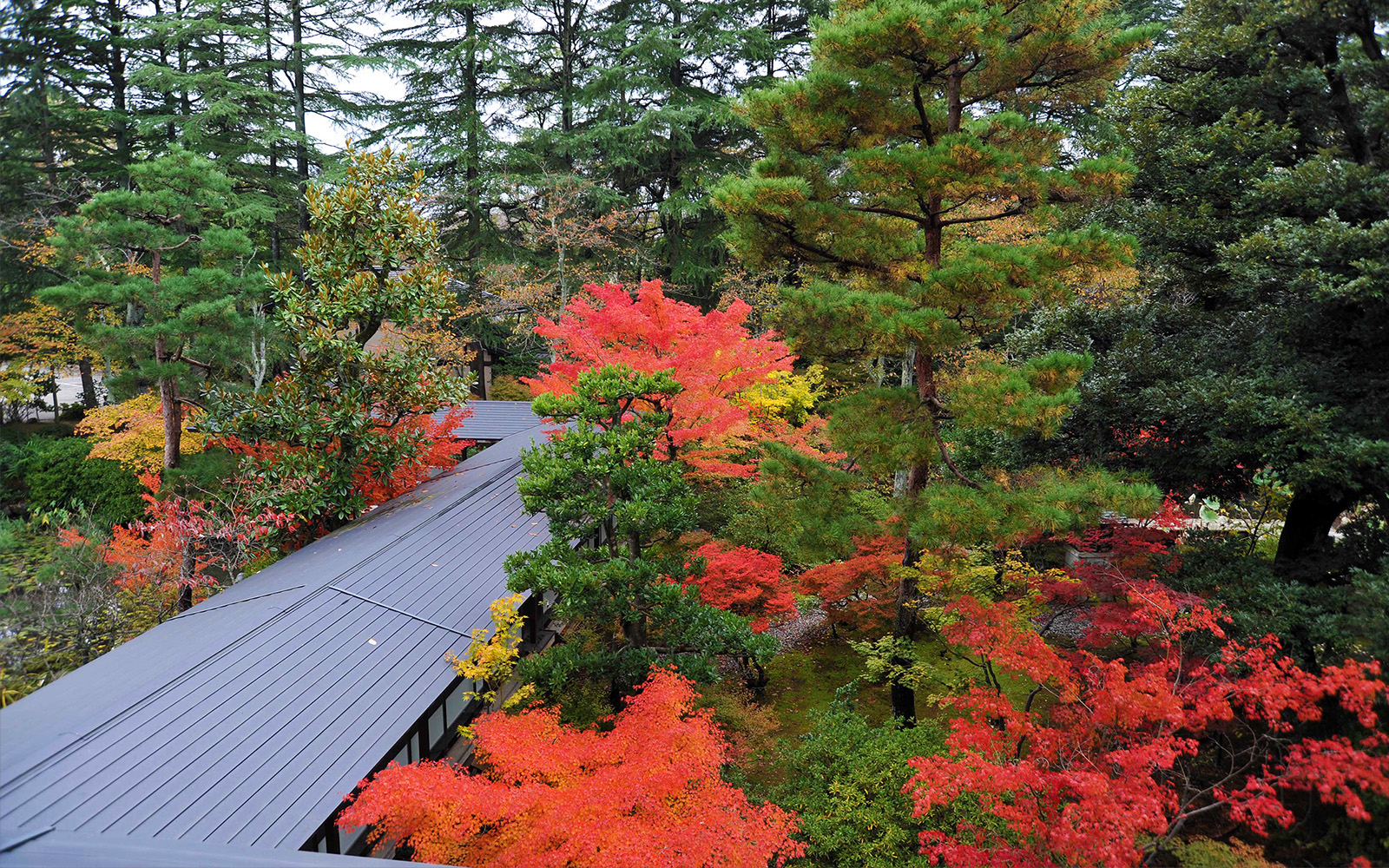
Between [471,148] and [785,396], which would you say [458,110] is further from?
[785,396]

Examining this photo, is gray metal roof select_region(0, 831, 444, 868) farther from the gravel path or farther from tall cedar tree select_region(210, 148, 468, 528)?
the gravel path

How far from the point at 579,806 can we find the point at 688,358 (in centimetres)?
753

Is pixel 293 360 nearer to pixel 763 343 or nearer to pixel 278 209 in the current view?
pixel 763 343

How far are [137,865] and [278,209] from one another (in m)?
20.9

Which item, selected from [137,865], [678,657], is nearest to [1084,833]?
[678,657]

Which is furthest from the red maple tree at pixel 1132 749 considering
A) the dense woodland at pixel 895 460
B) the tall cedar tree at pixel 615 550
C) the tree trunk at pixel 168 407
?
the tree trunk at pixel 168 407

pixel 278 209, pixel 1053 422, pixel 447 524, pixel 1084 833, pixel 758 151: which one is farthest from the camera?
pixel 758 151

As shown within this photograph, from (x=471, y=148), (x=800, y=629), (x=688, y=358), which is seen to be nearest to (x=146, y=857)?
(x=688, y=358)

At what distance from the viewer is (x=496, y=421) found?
18484 mm

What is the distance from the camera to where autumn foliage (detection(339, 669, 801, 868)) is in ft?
18.1

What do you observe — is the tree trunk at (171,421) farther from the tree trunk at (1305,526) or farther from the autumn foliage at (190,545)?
the tree trunk at (1305,526)

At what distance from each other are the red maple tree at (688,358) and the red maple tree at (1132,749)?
5.05m

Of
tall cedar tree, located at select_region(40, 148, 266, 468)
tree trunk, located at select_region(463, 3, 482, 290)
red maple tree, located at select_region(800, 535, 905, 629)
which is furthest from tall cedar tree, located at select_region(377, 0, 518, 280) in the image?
red maple tree, located at select_region(800, 535, 905, 629)

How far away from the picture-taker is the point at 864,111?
885 centimetres
